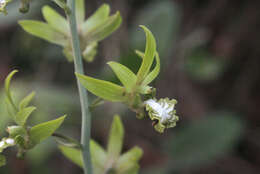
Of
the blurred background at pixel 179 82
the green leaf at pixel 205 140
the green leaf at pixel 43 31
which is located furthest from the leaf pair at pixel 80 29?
the green leaf at pixel 205 140

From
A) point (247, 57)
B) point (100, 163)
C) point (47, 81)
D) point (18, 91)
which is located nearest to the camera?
point (100, 163)

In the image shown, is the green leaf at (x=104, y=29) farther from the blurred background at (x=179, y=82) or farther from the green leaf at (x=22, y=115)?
the blurred background at (x=179, y=82)

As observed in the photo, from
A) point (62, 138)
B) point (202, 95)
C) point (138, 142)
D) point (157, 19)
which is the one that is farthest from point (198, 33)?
point (62, 138)

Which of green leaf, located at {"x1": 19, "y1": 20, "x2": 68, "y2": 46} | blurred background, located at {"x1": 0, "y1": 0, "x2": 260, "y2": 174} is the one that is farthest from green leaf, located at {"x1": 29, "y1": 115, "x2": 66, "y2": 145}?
blurred background, located at {"x1": 0, "y1": 0, "x2": 260, "y2": 174}

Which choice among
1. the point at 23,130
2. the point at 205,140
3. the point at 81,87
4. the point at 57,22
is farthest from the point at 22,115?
the point at 205,140

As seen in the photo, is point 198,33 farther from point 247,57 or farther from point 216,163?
point 216,163

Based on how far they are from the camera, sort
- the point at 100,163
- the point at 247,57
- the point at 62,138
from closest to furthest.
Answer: the point at 62,138 → the point at 100,163 → the point at 247,57
